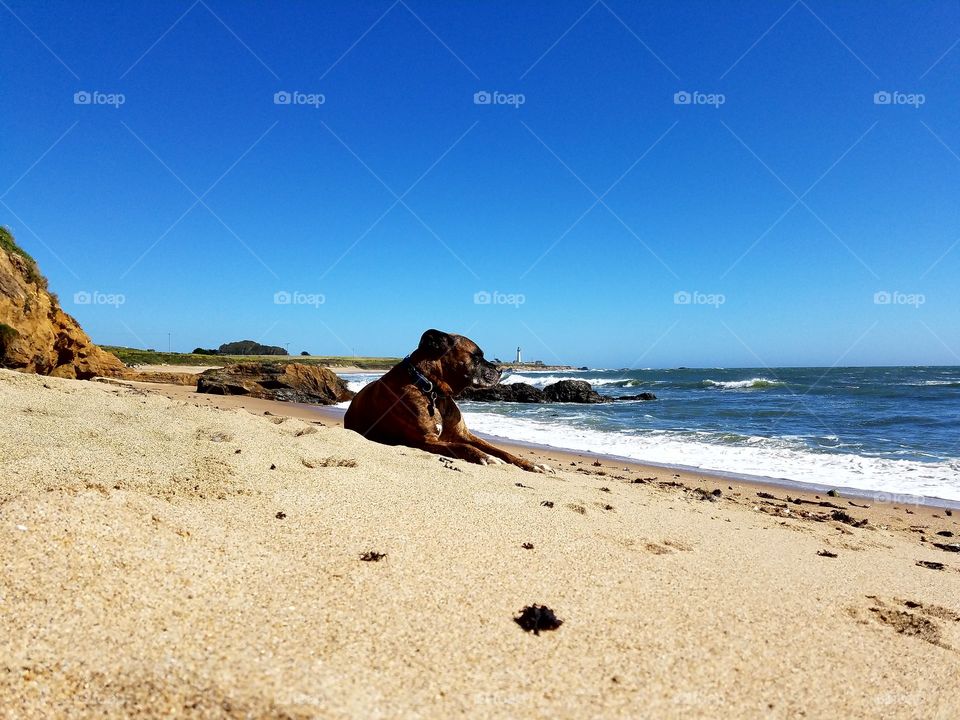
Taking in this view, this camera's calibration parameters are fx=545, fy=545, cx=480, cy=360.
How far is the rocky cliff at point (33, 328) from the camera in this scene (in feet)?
32.4

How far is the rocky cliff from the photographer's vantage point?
9867 millimetres

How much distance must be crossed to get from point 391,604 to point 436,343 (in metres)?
4.35

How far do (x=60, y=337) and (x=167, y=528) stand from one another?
1220cm

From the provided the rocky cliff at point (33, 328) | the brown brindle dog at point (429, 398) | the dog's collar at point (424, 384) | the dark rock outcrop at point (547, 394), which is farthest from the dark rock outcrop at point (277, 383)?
the dog's collar at point (424, 384)

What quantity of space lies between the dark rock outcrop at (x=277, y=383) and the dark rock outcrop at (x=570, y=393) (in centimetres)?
1272

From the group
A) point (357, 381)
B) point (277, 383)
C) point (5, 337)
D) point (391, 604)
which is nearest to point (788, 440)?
point (391, 604)

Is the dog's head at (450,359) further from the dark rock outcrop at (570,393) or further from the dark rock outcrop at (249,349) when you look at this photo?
the dark rock outcrop at (249,349)

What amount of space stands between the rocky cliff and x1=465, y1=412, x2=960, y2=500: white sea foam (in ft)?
32.0

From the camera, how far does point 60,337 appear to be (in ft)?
38.5

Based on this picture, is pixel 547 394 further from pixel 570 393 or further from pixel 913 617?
pixel 913 617

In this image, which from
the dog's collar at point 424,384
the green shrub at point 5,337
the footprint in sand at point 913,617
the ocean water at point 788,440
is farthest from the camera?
the green shrub at point 5,337

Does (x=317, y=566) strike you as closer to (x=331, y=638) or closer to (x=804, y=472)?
(x=331, y=638)

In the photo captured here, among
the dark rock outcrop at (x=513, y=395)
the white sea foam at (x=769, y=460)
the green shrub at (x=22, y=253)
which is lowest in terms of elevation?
the white sea foam at (x=769, y=460)

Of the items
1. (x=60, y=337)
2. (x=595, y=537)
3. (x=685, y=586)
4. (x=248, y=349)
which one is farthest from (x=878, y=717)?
(x=248, y=349)
